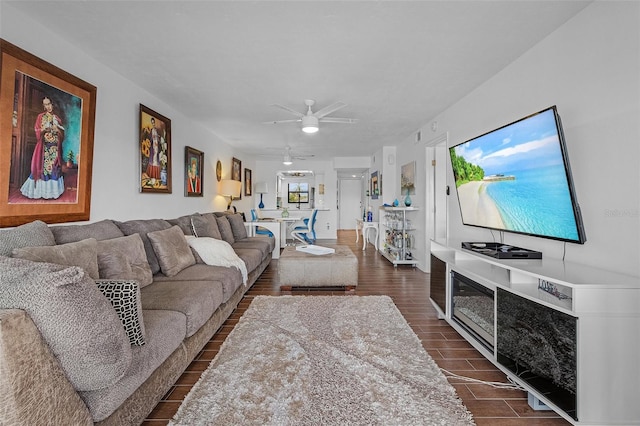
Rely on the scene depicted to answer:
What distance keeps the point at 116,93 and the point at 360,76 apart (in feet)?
7.85

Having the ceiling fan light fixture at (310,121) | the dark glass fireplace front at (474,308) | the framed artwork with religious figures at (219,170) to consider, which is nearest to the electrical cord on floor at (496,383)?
the dark glass fireplace front at (474,308)

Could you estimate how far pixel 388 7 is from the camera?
6.34 ft

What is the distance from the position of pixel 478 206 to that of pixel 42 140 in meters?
3.54

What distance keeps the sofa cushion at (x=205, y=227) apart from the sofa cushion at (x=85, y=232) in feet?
4.34

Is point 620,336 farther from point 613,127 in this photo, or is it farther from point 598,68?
point 598,68

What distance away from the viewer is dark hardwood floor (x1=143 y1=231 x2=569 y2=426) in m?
1.63

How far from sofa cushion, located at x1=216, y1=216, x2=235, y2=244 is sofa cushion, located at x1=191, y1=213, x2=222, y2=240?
204 mm

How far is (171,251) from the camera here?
2.81 m

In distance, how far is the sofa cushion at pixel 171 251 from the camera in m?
2.71

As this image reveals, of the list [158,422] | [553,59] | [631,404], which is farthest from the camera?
[553,59]

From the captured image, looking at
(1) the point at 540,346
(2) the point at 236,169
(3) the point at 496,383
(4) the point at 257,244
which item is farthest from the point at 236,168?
(1) the point at 540,346

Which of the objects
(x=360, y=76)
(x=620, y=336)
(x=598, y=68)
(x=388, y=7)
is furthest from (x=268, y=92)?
(x=620, y=336)

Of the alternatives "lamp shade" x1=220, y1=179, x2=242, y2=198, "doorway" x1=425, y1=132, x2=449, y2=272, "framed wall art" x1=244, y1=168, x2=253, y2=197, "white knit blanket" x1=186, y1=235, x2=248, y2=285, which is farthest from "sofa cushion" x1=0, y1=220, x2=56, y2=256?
"framed wall art" x1=244, y1=168, x2=253, y2=197

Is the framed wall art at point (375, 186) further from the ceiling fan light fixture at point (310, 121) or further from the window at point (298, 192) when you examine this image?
the ceiling fan light fixture at point (310, 121)
